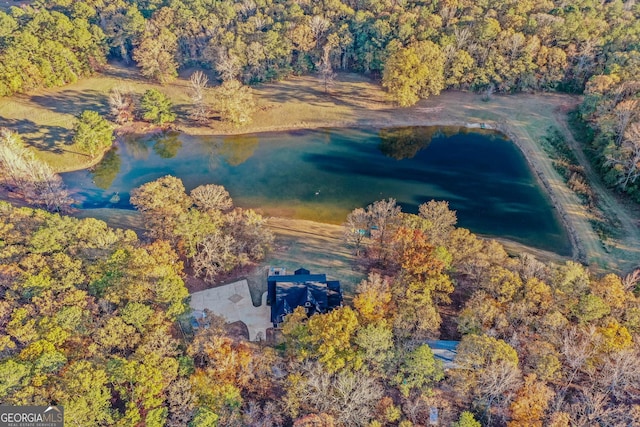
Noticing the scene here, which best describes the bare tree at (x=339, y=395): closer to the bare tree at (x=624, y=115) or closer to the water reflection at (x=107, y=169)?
the water reflection at (x=107, y=169)

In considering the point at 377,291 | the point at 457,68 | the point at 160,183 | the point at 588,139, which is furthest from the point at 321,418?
the point at 457,68

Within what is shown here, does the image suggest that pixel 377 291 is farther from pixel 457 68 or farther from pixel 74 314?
pixel 457 68

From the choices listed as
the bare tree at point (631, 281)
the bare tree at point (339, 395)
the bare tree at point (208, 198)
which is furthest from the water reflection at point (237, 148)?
the bare tree at point (631, 281)

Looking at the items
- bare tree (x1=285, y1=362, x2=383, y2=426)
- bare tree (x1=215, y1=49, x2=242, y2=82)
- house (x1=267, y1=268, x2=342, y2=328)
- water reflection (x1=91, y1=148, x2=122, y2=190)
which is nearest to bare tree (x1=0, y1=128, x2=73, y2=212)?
water reflection (x1=91, y1=148, x2=122, y2=190)

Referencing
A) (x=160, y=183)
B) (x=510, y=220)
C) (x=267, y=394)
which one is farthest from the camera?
(x=510, y=220)

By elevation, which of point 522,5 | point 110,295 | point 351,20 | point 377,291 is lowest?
point 110,295

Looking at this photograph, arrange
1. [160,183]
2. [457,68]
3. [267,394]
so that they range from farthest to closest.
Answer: [457,68] < [160,183] < [267,394]
